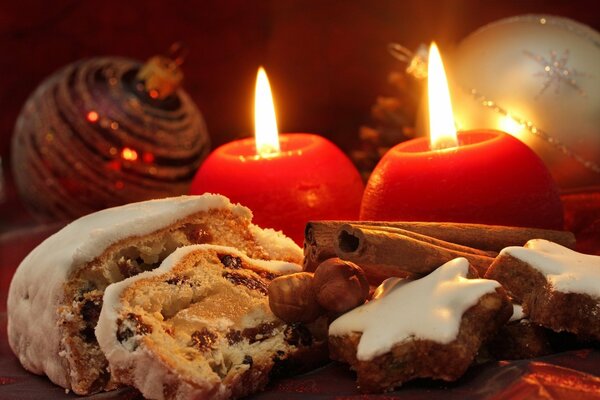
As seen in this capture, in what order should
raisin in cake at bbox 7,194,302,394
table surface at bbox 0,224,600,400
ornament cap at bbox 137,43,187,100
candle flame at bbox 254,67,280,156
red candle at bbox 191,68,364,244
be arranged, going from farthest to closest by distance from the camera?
ornament cap at bbox 137,43,187,100 < candle flame at bbox 254,67,280,156 < red candle at bbox 191,68,364,244 < raisin in cake at bbox 7,194,302,394 < table surface at bbox 0,224,600,400

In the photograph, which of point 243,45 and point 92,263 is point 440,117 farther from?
point 243,45

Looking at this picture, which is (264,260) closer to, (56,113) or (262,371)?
(262,371)

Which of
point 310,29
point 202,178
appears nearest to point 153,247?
point 202,178

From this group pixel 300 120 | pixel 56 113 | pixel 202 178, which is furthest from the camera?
pixel 300 120

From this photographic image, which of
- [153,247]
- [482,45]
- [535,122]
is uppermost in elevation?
[482,45]

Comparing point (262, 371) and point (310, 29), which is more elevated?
point (310, 29)

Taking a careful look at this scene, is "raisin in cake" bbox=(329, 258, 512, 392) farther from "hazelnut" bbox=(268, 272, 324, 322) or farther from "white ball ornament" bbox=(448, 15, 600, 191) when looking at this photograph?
"white ball ornament" bbox=(448, 15, 600, 191)

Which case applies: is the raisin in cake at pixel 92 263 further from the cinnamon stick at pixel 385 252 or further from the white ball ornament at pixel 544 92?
the white ball ornament at pixel 544 92

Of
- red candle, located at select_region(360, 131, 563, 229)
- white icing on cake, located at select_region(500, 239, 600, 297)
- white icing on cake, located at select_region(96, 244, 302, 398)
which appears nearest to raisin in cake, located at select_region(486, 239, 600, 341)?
white icing on cake, located at select_region(500, 239, 600, 297)
